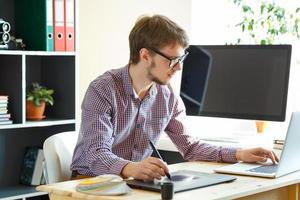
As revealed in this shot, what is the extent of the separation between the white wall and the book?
1.49 feet

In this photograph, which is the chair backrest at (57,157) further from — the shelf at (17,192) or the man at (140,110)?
the shelf at (17,192)

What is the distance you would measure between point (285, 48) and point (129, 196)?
4.27 ft

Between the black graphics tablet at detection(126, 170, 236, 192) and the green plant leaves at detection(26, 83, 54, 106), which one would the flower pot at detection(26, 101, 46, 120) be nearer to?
the green plant leaves at detection(26, 83, 54, 106)

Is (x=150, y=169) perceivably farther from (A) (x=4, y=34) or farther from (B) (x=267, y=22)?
(B) (x=267, y=22)

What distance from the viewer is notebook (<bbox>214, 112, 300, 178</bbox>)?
2.35 m

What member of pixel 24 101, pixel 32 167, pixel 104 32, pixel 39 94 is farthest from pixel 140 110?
pixel 104 32

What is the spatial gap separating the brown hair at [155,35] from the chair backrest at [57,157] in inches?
18.3

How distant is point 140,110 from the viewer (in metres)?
2.73

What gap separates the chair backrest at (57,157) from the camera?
2596 millimetres

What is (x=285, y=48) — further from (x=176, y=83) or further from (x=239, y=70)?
(x=176, y=83)

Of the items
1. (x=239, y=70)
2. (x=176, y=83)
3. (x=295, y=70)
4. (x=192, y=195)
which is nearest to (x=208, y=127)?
(x=176, y=83)

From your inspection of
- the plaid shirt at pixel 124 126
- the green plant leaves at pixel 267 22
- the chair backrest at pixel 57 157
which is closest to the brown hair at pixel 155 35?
the plaid shirt at pixel 124 126

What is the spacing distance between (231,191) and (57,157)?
2.86 ft

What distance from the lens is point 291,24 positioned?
3.91m
